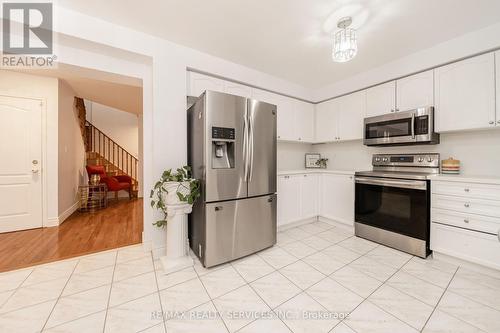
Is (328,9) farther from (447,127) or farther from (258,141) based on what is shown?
(447,127)

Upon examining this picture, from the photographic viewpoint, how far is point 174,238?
6.77ft

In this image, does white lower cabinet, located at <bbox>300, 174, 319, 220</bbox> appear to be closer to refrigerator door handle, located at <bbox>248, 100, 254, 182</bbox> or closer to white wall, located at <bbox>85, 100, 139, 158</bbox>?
refrigerator door handle, located at <bbox>248, 100, 254, 182</bbox>

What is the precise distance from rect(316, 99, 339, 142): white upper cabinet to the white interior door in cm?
478

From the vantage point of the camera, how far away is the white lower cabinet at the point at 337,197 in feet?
9.87

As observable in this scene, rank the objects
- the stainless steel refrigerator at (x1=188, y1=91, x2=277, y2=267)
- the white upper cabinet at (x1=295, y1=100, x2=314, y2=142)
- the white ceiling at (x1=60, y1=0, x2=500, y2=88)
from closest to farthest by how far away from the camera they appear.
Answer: the white ceiling at (x1=60, y1=0, x2=500, y2=88)
the stainless steel refrigerator at (x1=188, y1=91, x2=277, y2=267)
the white upper cabinet at (x1=295, y1=100, x2=314, y2=142)

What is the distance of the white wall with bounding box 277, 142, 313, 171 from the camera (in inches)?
145

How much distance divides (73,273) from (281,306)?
6.64ft

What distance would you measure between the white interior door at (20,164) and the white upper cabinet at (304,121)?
4313mm

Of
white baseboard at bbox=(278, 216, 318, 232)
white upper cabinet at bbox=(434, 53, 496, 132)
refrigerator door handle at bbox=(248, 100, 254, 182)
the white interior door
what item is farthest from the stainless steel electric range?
the white interior door

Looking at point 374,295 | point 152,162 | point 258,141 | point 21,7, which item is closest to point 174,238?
point 152,162

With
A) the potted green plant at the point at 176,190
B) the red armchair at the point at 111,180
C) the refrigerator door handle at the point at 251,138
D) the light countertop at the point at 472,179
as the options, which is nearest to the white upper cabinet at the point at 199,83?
the refrigerator door handle at the point at 251,138

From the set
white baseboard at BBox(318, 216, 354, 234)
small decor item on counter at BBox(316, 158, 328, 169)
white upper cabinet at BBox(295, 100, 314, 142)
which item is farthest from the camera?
small decor item on counter at BBox(316, 158, 328, 169)

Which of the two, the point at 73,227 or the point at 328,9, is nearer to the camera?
the point at 328,9

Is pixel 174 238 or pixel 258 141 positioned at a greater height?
pixel 258 141
